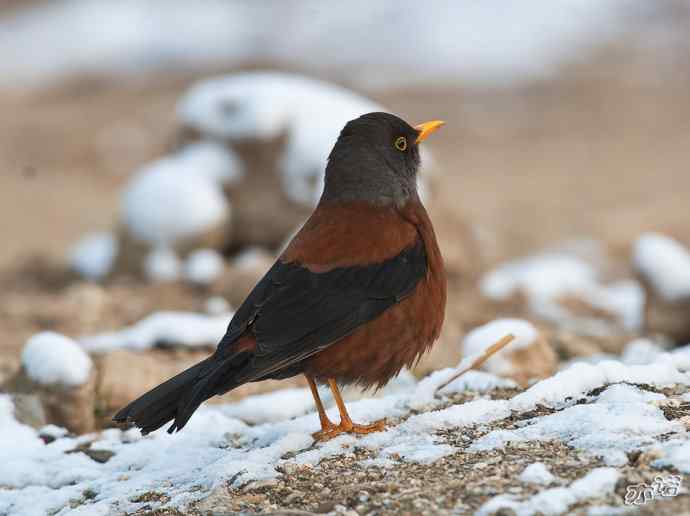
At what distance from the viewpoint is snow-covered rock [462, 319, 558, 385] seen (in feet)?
17.4

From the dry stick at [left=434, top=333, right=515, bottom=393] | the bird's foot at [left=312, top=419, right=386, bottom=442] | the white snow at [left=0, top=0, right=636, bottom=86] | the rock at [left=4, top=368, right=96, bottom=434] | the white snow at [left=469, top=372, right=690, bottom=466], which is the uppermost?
the white snow at [left=0, top=0, right=636, bottom=86]

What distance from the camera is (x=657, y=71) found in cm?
1886

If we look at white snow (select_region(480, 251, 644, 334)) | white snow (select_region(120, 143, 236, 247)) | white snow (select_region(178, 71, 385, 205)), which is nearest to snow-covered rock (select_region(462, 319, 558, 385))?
white snow (select_region(480, 251, 644, 334))

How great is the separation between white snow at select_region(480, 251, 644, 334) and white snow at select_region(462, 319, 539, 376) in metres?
2.83

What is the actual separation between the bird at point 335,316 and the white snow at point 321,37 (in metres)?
15.1

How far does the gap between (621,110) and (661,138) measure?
1.75 metres

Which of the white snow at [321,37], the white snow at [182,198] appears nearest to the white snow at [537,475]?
the white snow at [182,198]

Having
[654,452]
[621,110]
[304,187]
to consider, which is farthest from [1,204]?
[654,452]

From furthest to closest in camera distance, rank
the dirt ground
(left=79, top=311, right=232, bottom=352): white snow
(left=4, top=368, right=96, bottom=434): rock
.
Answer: the dirt ground → (left=79, top=311, right=232, bottom=352): white snow → (left=4, top=368, right=96, bottom=434): rock

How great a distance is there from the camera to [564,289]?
31.9ft

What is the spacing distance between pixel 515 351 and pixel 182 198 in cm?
470

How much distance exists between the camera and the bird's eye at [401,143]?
4.94 m

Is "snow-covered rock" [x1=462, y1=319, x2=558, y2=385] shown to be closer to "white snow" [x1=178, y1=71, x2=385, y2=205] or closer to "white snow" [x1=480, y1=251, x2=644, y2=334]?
"white snow" [x1=480, y1=251, x2=644, y2=334]

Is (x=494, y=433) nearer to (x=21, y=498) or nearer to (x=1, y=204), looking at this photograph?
(x=21, y=498)
